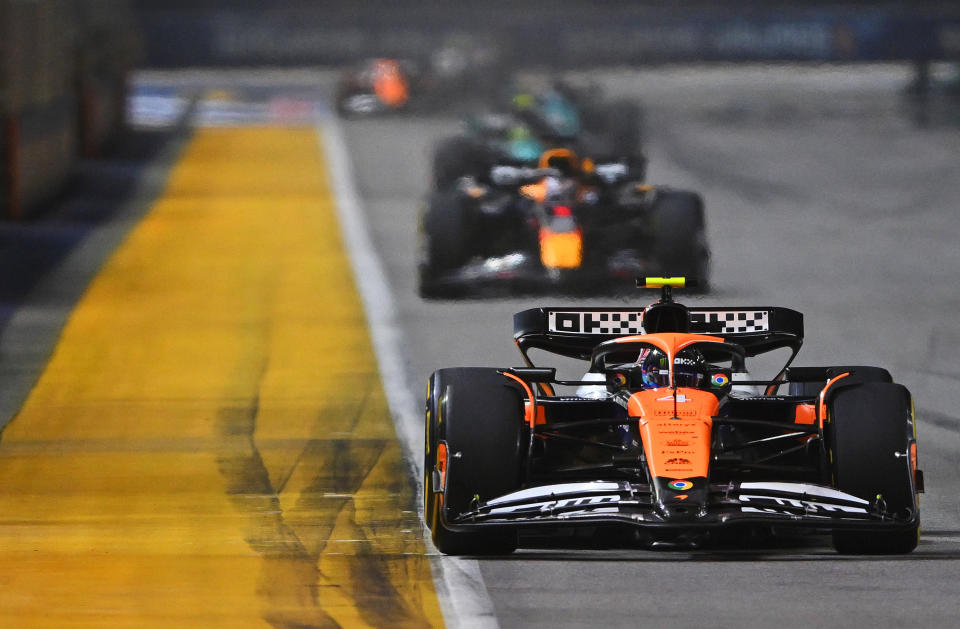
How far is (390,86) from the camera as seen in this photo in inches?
1908

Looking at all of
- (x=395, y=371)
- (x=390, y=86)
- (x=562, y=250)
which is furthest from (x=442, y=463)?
(x=390, y=86)

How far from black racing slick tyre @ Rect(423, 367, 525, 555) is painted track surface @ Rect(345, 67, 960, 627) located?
19cm

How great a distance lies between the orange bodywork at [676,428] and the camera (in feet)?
29.5

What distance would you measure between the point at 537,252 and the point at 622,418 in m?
10.6

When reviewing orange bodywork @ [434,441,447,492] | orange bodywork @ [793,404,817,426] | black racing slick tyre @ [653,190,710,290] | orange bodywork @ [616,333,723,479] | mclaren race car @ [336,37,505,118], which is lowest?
mclaren race car @ [336,37,505,118]

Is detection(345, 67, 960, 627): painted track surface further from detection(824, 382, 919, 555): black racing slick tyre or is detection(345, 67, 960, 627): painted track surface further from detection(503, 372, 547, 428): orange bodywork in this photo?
detection(503, 372, 547, 428): orange bodywork

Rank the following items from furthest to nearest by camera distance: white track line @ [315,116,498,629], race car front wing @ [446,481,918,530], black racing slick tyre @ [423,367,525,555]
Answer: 1. black racing slick tyre @ [423,367,525,555]
2. race car front wing @ [446,481,918,530]
3. white track line @ [315,116,498,629]

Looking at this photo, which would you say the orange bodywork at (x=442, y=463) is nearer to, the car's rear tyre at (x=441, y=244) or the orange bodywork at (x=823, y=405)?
the orange bodywork at (x=823, y=405)

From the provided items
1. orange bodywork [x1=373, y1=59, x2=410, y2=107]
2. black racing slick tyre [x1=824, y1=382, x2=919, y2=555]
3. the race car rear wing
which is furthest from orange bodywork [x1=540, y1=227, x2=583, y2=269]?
orange bodywork [x1=373, y1=59, x2=410, y2=107]

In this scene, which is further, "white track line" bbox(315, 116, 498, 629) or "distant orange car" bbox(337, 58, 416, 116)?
"distant orange car" bbox(337, 58, 416, 116)

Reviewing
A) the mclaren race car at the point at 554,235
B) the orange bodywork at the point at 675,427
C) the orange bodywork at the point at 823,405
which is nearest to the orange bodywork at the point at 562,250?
the mclaren race car at the point at 554,235

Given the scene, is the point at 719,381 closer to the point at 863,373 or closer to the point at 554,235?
the point at 863,373

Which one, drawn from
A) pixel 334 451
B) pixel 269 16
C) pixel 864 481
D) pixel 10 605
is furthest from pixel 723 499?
pixel 269 16

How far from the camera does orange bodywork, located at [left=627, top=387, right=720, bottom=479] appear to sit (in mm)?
8984
